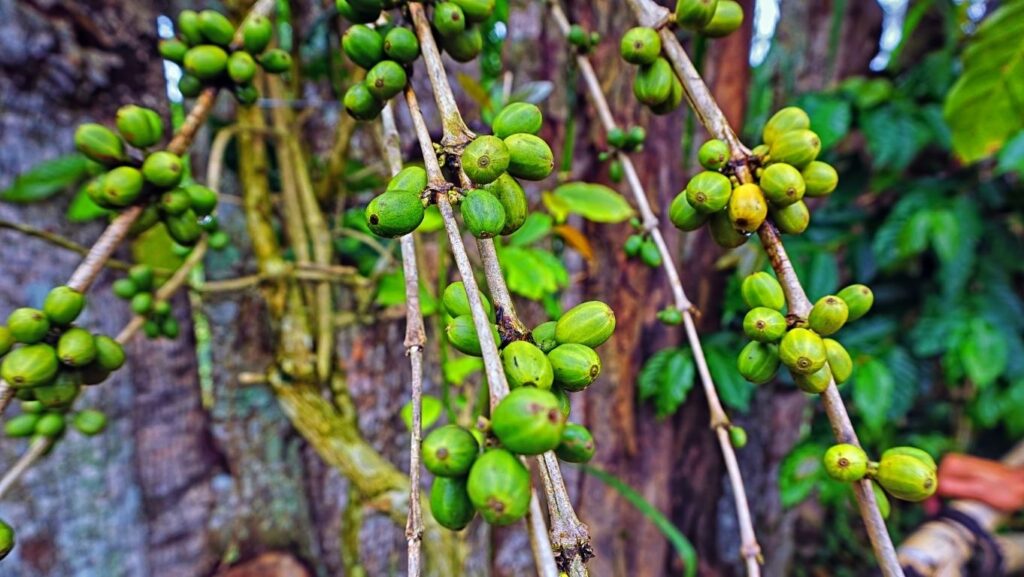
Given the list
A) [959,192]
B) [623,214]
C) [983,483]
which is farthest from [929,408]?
[623,214]

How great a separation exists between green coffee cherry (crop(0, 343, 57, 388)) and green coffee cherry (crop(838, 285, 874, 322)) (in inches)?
29.1

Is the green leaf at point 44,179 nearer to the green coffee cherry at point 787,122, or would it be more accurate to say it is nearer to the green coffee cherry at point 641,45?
the green coffee cherry at point 641,45

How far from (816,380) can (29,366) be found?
691mm

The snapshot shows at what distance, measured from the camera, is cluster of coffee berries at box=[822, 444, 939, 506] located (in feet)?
1.53

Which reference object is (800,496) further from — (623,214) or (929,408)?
(929,408)

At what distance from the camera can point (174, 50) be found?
66cm

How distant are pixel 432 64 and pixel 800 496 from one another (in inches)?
62.0

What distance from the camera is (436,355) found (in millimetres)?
1269

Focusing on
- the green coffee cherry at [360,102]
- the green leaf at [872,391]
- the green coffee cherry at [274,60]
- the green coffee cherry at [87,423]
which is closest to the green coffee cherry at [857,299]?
the green coffee cherry at [360,102]

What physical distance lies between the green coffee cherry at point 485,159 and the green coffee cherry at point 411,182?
0.04m

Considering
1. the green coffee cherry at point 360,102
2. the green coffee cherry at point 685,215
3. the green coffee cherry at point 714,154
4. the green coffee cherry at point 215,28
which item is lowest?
the green coffee cherry at point 685,215

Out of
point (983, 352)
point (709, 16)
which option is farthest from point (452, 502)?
point (983, 352)

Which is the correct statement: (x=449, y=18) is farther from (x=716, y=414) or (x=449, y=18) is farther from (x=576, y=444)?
(x=716, y=414)

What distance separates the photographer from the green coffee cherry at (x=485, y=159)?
382 millimetres
